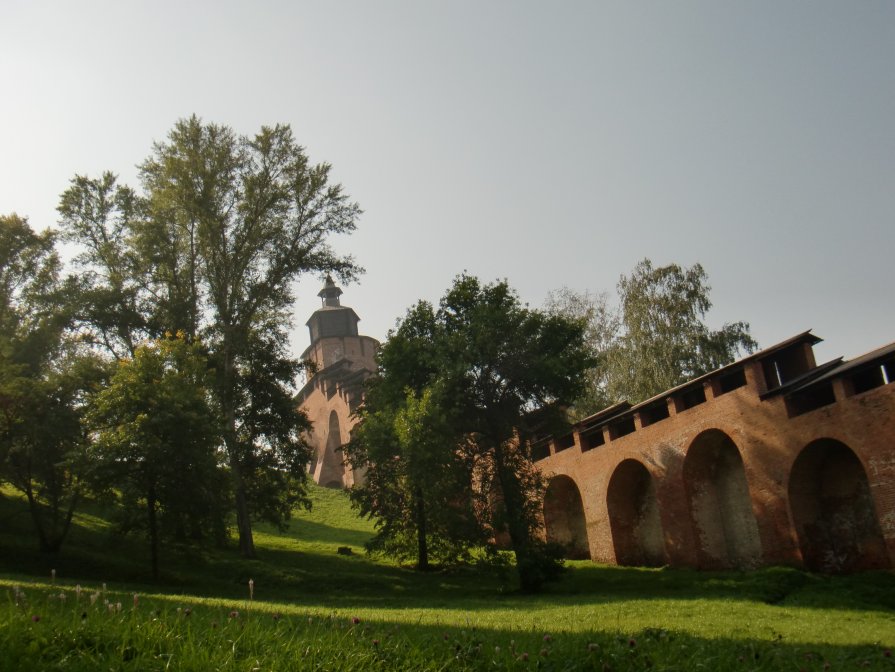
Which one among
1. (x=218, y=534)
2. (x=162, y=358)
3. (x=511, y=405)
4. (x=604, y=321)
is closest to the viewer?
(x=162, y=358)

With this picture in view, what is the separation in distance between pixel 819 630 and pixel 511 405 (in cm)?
1198

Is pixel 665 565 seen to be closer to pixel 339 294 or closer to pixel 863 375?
pixel 863 375

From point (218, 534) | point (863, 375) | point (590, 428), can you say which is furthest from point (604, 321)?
point (218, 534)

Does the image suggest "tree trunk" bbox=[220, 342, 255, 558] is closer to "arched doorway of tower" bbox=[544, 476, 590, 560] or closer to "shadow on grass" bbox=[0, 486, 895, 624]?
"shadow on grass" bbox=[0, 486, 895, 624]

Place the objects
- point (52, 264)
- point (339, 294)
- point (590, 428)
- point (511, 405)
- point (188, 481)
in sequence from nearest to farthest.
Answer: point (188, 481), point (511, 405), point (590, 428), point (52, 264), point (339, 294)

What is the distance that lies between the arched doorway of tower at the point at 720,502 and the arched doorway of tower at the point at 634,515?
8.01ft

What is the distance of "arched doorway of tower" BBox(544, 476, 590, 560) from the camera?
29.9m

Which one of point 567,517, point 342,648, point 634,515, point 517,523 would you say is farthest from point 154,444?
point 567,517

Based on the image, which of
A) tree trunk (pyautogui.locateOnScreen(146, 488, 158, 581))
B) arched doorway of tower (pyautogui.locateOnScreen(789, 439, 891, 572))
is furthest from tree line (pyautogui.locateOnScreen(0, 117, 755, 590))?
arched doorway of tower (pyautogui.locateOnScreen(789, 439, 891, 572))

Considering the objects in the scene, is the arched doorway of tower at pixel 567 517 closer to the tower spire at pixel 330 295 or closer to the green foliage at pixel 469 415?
the green foliage at pixel 469 415

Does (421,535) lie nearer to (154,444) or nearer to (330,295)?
(154,444)

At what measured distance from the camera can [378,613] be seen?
1342 centimetres

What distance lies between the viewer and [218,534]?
26000 millimetres

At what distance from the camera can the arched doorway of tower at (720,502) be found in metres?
22.7
